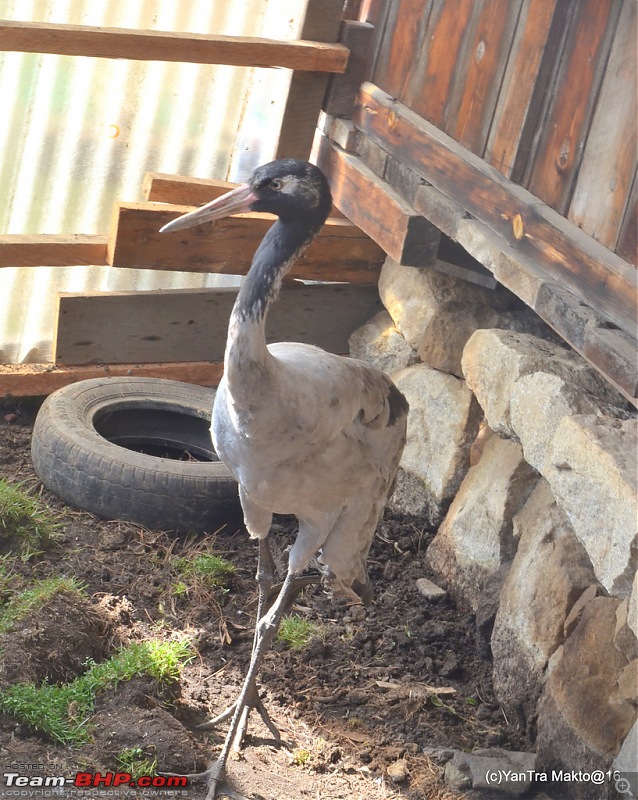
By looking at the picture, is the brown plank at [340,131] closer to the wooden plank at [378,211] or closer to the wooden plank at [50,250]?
the wooden plank at [378,211]

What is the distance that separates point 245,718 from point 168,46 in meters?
3.33

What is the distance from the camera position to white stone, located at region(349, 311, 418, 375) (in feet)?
19.4

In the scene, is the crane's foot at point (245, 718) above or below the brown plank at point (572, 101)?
below

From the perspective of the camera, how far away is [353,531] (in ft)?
13.7

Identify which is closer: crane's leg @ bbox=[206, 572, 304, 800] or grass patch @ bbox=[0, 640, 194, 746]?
grass patch @ bbox=[0, 640, 194, 746]

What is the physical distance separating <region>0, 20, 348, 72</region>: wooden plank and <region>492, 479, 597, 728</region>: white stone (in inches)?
105

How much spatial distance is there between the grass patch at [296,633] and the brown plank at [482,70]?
2357 millimetres

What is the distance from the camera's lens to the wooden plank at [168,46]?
492cm

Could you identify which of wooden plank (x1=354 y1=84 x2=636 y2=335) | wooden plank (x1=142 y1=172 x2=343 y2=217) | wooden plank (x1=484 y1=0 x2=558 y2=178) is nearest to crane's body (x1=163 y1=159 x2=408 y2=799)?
wooden plank (x1=354 y1=84 x2=636 y2=335)

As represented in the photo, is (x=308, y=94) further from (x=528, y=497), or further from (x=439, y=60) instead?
(x=528, y=497)

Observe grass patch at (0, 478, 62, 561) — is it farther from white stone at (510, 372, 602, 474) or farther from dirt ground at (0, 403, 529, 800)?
white stone at (510, 372, 602, 474)

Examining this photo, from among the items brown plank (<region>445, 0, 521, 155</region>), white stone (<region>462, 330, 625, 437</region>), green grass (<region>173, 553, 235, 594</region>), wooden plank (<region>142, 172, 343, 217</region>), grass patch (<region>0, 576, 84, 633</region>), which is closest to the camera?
grass patch (<region>0, 576, 84, 633</region>)

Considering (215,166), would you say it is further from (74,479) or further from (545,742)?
(545,742)

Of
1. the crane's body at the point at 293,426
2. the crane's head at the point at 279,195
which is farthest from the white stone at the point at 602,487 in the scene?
the crane's head at the point at 279,195
